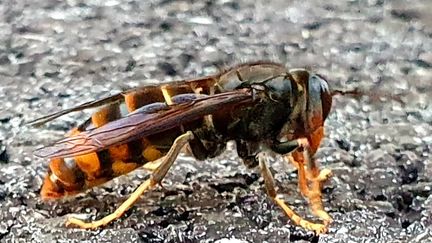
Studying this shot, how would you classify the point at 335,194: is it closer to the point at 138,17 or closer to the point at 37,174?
the point at 37,174

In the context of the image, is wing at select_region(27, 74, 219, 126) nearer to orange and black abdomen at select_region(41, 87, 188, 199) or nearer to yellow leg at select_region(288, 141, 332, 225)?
orange and black abdomen at select_region(41, 87, 188, 199)

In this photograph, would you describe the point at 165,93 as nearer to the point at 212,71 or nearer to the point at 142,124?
the point at 142,124

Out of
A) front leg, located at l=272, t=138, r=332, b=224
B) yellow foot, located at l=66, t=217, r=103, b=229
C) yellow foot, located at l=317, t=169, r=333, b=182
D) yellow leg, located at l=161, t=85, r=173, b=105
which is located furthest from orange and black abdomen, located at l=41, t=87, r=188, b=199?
yellow foot, located at l=317, t=169, r=333, b=182

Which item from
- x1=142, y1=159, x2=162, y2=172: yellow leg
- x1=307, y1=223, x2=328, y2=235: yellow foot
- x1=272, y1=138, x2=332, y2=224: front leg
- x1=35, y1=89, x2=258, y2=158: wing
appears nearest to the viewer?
x1=307, y1=223, x2=328, y2=235: yellow foot

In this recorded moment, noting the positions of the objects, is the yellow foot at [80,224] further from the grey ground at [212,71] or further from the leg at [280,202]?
the leg at [280,202]

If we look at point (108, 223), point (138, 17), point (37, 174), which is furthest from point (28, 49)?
point (108, 223)

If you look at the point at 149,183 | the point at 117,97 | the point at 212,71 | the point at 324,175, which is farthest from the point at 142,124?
the point at 324,175

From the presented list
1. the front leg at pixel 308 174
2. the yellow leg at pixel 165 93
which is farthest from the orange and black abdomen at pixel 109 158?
the front leg at pixel 308 174
